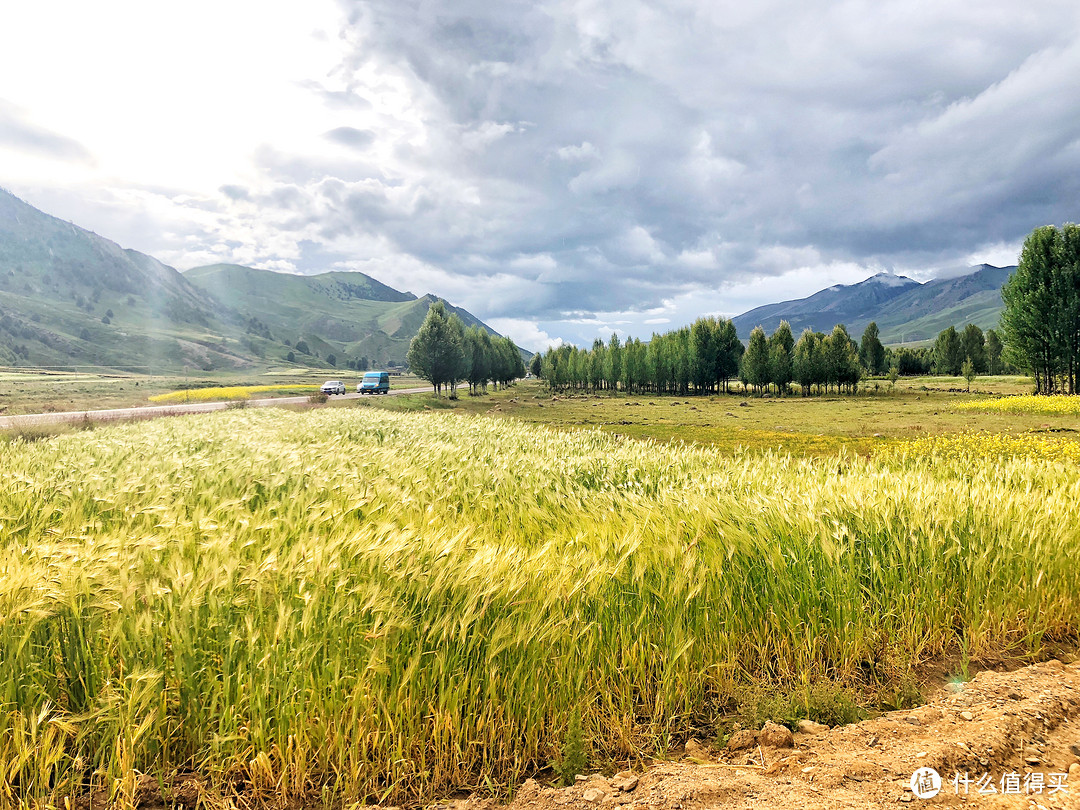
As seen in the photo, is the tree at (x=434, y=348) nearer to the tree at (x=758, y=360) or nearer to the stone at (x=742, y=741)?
the stone at (x=742, y=741)

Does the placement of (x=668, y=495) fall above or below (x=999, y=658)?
above

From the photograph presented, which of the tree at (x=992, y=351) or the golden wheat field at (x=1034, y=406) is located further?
the tree at (x=992, y=351)

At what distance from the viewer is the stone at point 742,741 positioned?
→ 108 inches

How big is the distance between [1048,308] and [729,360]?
46458 mm

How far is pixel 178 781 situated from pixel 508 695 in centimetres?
165

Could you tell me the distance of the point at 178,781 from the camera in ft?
8.05

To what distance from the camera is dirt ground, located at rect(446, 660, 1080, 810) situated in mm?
2213

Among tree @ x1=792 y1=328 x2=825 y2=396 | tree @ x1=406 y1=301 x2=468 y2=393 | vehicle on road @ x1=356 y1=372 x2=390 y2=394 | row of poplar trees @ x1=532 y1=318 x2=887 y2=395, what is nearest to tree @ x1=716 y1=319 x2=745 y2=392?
row of poplar trees @ x1=532 y1=318 x2=887 y2=395

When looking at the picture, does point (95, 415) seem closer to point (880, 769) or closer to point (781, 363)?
point (880, 769)

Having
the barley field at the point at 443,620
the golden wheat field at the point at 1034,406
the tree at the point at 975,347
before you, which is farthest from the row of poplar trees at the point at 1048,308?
the tree at the point at 975,347

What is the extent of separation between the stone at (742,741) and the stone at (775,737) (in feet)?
0.12

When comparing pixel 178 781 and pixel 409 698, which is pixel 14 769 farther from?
pixel 409 698

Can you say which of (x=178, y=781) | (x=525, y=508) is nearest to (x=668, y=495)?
(x=525, y=508)

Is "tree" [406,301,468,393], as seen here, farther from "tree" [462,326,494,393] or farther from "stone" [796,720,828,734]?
"stone" [796,720,828,734]
